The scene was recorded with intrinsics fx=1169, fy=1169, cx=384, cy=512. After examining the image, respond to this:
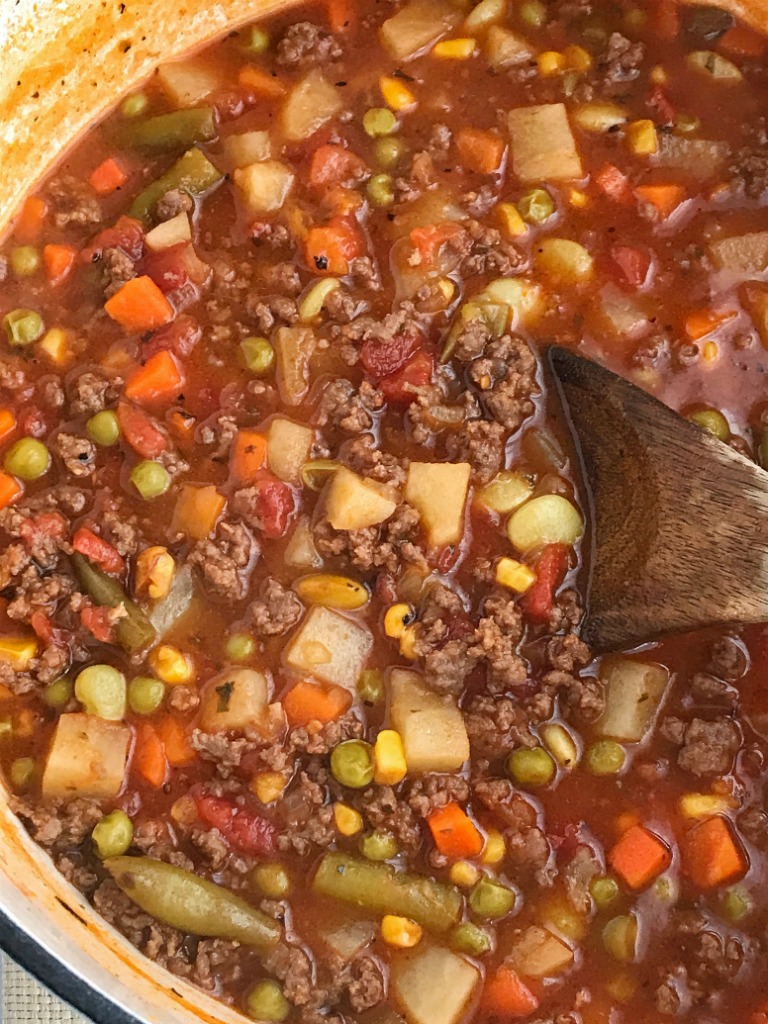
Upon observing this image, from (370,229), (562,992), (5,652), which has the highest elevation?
(370,229)

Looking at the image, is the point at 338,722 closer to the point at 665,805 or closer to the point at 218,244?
the point at 665,805

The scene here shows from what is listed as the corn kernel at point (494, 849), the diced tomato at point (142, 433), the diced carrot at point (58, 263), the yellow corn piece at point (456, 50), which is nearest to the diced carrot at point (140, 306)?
the diced carrot at point (58, 263)

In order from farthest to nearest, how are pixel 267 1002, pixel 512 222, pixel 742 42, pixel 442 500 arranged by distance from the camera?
pixel 742 42 < pixel 512 222 < pixel 442 500 < pixel 267 1002

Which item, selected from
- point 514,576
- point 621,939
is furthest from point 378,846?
point 514,576

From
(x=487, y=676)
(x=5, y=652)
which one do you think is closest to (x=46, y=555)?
(x=5, y=652)

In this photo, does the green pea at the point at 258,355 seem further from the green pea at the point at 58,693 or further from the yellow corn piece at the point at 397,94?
the green pea at the point at 58,693

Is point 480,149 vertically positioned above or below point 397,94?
below

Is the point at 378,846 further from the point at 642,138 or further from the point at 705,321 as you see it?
the point at 642,138

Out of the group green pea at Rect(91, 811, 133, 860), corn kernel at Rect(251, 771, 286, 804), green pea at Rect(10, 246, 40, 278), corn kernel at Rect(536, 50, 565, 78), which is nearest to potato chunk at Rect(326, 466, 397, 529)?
corn kernel at Rect(251, 771, 286, 804)
